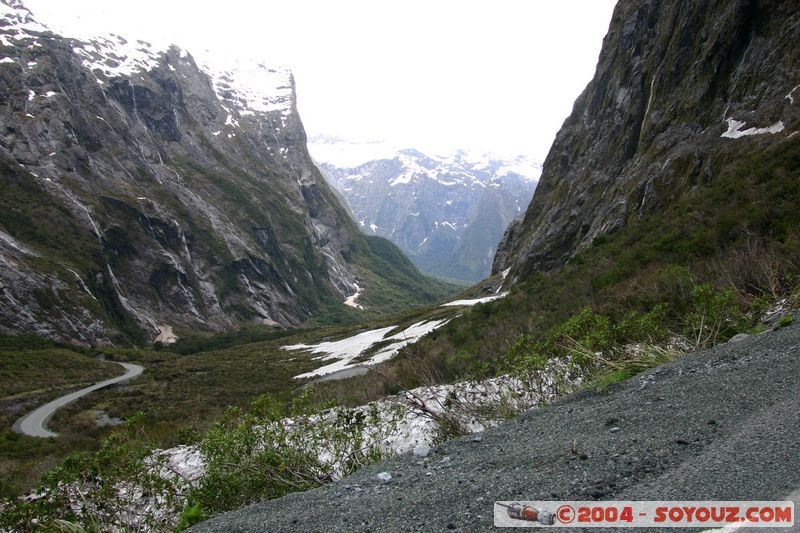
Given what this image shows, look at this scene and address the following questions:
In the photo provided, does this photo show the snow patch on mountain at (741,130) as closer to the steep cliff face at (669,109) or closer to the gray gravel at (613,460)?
the steep cliff face at (669,109)

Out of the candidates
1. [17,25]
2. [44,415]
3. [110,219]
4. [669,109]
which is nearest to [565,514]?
[44,415]

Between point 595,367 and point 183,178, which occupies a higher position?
point 183,178

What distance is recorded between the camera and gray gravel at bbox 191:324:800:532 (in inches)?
173

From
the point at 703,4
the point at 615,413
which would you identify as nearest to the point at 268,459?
the point at 615,413

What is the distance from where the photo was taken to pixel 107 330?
97500mm

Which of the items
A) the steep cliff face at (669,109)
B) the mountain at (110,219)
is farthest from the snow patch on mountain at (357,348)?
the mountain at (110,219)

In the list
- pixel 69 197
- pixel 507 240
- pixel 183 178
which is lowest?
pixel 507 240

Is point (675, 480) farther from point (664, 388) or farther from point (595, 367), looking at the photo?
point (595, 367)

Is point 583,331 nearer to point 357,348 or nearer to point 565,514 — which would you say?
point 565,514

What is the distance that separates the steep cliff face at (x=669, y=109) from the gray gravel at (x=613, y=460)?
3268cm

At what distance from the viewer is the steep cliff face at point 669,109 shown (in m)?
37.4

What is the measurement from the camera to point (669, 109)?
49625mm

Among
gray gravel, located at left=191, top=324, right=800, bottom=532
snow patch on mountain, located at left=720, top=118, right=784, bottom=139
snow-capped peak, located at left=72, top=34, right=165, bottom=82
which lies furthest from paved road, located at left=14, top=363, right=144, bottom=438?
snow-capped peak, located at left=72, top=34, right=165, bottom=82

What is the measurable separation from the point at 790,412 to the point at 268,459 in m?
7.66
